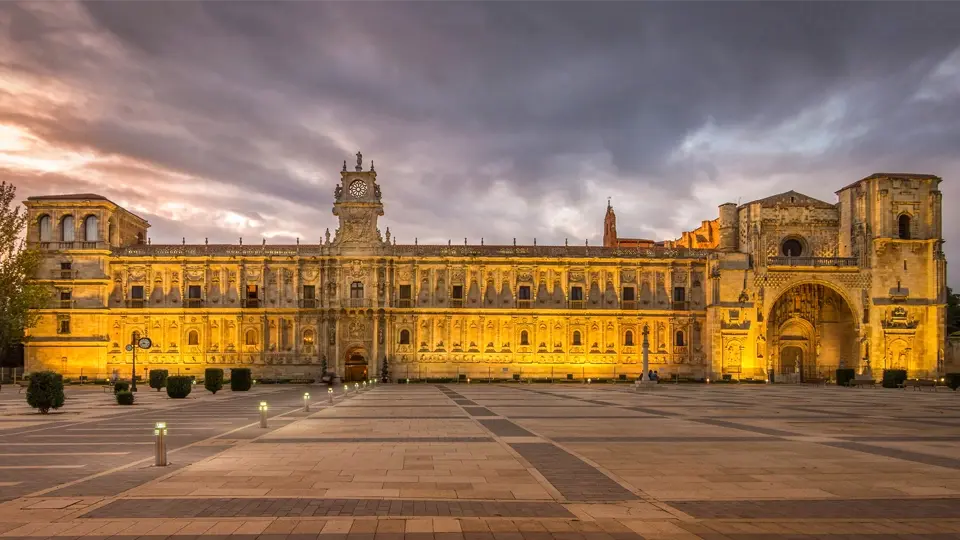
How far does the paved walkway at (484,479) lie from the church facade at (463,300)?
147 ft

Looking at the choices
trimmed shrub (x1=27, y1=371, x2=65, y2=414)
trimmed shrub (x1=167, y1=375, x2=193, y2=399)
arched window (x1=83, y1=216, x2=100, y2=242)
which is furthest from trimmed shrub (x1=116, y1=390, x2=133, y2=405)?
arched window (x1=83, y1=216, x2=100, y2=242)

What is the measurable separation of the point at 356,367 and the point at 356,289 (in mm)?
7384

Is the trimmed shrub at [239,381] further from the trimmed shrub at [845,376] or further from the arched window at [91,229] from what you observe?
the trimmed shrub at [845,376]

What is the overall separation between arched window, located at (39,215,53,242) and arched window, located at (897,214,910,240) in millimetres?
76789

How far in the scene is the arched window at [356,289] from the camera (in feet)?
233

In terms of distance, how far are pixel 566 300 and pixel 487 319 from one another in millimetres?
7545

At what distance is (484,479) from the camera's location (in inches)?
540

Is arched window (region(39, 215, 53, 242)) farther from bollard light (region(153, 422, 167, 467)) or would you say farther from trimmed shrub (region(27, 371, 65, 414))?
bollard light (region(153, 422, 167, 467))

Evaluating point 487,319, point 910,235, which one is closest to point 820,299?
point 910,235

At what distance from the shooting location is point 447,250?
72.2 metres

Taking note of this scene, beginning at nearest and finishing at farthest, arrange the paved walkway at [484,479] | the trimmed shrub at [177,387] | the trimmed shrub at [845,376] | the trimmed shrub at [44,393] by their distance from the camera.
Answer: the paved walkway at [484,479] < the trimmed shrub at [44,393] < the trimmed shrub at [177,387] < the trimmed shrub at [845,376]

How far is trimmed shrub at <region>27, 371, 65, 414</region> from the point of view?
29141mm

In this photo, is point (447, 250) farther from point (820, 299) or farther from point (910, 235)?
point (910, 235)

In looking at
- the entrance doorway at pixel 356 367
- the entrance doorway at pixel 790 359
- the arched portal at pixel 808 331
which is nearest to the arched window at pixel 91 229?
the entrance doorway at pixel 356 367
